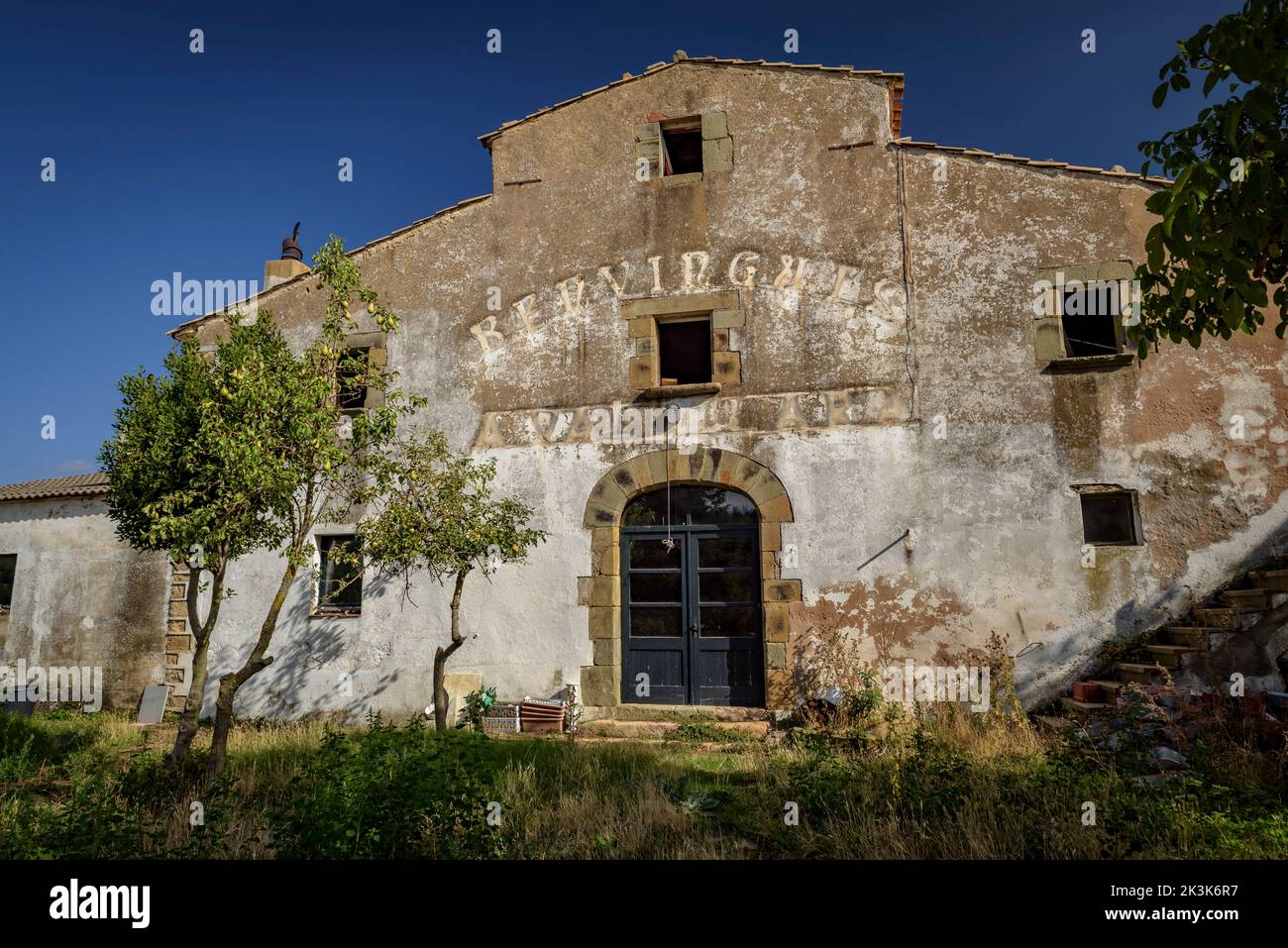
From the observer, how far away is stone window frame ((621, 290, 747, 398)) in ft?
32.6

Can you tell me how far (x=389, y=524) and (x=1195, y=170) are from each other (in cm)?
731

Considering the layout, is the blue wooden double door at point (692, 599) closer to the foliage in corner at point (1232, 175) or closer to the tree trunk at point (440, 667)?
the tree trunk at point (440, 667)

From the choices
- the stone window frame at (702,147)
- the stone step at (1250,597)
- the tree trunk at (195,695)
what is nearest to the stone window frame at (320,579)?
the tree trunk at (195,695)

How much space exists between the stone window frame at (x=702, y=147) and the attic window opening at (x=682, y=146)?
0.32 feet

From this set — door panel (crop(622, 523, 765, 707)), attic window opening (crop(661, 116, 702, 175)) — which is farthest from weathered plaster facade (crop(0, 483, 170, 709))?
attic window opening (crop(661, 116, 702, 175))

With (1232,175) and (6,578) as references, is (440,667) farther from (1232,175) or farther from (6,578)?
(6,578)

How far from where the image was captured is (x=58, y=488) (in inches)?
500

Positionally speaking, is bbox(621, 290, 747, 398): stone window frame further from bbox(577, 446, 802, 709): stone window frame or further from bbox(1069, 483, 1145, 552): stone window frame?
bbox(1069, 483, 1145, 552): stone window frame

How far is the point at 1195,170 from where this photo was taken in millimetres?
→ 3355

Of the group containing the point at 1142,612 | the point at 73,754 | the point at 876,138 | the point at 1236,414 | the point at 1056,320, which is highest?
the point at 876,138

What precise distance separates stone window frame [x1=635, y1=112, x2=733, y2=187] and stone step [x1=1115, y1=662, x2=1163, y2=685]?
756 cm
